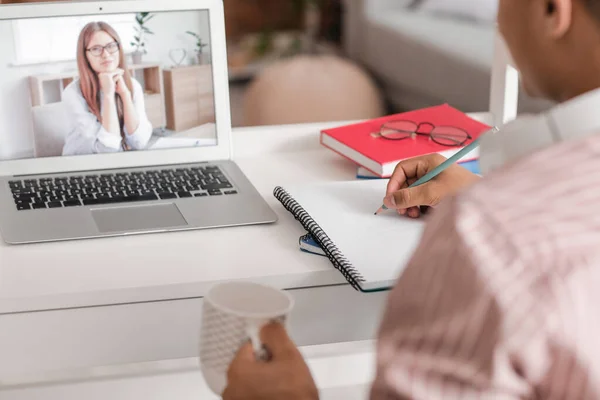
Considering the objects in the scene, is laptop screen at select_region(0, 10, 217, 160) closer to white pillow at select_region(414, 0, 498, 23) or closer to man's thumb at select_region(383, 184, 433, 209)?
man's thumb at select_region(383, 184, 433, 209)

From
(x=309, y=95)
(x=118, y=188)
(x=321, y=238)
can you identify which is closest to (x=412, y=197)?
(x=321, y=238)

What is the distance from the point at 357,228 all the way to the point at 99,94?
0.42 metres

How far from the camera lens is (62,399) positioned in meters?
0.91

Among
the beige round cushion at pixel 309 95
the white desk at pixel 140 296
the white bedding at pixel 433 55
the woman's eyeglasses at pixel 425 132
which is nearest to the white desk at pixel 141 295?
the white desk at pixel 140 296

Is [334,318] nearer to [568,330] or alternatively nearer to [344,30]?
[568,330]

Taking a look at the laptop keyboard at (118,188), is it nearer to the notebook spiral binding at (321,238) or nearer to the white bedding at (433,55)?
the notebook spiral binding at (321,238)

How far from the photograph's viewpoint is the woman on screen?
1.18 m

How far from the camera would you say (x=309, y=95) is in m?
2.95

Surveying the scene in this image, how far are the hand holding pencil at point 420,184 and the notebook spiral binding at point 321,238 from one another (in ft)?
0.32

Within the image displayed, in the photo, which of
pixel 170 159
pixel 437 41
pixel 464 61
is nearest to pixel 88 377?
pixel 170 159

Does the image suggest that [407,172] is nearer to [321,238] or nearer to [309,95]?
[321,238]

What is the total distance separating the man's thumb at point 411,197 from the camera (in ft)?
3.36

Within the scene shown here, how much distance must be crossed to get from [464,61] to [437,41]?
0.25 m

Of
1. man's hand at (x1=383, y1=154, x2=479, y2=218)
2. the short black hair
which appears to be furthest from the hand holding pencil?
the short black hair
